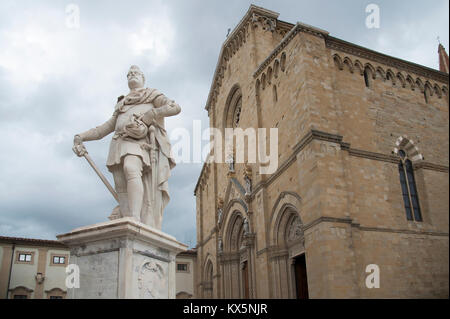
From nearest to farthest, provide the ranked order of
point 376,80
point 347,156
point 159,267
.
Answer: point 159,267 < point 347,156 < point 376,80

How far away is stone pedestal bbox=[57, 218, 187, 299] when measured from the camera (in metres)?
5.61

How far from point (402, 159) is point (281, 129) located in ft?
15.9

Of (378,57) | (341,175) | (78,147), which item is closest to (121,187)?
(78,147)

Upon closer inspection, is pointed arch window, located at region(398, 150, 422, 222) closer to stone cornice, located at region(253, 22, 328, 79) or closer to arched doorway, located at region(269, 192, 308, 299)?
arched doorway, located at region(269, 192, 308, 299)

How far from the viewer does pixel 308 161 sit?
14648 millimetres

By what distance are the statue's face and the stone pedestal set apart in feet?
9.18

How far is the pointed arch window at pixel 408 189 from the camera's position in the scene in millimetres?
Result: 15198

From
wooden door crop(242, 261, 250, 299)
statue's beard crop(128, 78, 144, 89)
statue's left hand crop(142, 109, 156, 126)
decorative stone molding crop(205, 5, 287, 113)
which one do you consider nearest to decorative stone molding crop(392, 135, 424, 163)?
wooden door crop(242, 261, 250, 299)

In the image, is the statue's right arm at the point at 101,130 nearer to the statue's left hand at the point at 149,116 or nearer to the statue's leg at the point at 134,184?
the statue's left hand at the point at 149,116

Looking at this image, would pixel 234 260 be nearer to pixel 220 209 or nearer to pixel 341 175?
pixel 220 209

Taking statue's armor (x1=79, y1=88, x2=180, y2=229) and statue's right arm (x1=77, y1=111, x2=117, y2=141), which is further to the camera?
statue's right arm (x1=77, y1=111, x2=117, y2=141)

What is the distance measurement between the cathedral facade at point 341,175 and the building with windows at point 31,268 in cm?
1545
